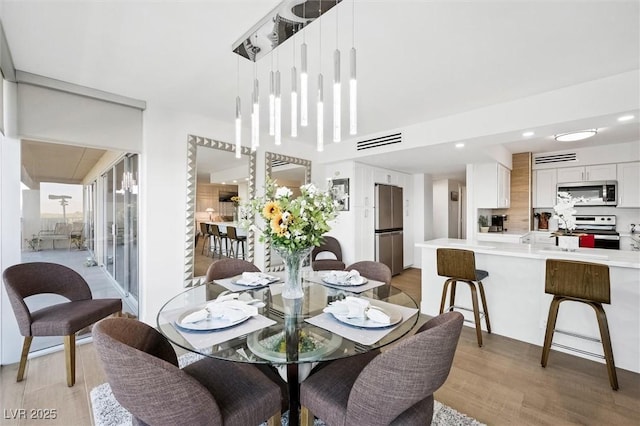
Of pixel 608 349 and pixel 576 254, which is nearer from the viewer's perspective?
pixel 608 349

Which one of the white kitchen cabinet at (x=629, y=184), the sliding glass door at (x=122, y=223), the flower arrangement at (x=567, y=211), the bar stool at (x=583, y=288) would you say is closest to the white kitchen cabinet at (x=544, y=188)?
the white kitchen cabinet at (x=629, y=184)

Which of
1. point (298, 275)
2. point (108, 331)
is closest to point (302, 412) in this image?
point (298, 275)

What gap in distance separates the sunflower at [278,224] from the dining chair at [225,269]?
1.06 meters

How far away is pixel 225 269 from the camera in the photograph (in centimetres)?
242

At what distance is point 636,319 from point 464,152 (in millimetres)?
2355

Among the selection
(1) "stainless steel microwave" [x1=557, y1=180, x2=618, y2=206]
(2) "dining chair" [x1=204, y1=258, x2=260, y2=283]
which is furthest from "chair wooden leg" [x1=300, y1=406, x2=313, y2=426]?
(1) "stainless steel microwave" [x1=557, y1=180, x2=618, y2=206]

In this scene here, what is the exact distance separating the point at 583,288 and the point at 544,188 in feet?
12.1

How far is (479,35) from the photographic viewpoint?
1798mm

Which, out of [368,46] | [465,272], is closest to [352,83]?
[368,46]

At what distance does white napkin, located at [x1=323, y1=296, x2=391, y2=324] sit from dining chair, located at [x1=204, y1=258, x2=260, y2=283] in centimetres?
121

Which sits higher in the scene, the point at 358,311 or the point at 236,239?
the point at 236,239

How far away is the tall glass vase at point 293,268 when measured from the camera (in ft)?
5.48

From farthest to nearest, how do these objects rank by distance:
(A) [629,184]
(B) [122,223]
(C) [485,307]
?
(A) [629,184], (B) [122,223], (C) [485,307]

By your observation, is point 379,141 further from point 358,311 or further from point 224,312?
point 224,312
